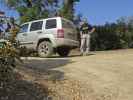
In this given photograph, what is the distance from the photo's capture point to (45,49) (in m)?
21.6

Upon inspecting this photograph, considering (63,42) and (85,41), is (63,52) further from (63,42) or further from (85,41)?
(63,42)

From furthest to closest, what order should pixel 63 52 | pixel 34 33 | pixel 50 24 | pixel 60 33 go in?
pixel 63 52
pixel 34 33
pixel 50 24
pixel 60 33

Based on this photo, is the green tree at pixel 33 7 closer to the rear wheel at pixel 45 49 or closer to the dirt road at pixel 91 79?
the rear wheel at pixel 45 49

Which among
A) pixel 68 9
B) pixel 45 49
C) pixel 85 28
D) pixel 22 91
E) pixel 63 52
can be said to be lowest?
pixel 22 91

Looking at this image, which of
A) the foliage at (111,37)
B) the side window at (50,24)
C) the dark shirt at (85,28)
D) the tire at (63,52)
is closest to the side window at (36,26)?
the side window at (50,24)

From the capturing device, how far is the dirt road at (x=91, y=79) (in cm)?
1145

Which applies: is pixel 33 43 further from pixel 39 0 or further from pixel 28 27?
pixel 39 0

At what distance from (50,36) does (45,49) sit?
27.8 inches

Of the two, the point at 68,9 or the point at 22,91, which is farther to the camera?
the point at 68,9

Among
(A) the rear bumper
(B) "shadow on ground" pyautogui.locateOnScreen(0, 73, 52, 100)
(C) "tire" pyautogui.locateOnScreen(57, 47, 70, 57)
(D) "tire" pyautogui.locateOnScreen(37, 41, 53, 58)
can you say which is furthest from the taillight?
(B) "shadow on ground" pyautogui.locateOnScreen(0, 73, 52, 100)

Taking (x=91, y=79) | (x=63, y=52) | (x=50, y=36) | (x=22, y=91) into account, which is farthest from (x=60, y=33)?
(x=22, y=91)

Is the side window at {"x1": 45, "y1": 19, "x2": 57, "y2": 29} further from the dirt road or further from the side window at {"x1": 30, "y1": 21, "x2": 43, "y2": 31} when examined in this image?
the dirt road

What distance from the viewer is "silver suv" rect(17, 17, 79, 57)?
21125mm

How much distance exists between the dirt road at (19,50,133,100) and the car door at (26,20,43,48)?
5756 mm
